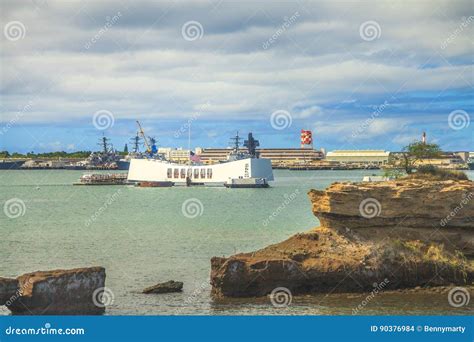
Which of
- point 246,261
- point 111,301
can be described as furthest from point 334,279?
point 111,301

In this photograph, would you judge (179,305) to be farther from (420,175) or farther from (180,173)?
(180,173)

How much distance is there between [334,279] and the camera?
21859 mm

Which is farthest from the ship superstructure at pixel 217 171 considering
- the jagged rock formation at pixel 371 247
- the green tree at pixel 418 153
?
the jagged rock formation at pixel 371 247

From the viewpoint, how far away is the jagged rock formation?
21641 mm

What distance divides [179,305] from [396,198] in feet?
23.9

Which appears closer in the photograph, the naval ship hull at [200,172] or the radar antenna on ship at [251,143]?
the naval ship hull at [200,172]

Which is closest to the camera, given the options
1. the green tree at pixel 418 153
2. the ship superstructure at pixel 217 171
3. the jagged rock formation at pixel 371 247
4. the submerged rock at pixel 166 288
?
the jagged rock formation at pixel 371 247

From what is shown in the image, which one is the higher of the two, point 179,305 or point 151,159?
point 151,159

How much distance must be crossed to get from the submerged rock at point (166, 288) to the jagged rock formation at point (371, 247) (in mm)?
1489

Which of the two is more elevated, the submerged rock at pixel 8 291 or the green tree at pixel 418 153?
the green tree at pixel 418 153

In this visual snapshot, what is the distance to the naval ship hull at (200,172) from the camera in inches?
3836

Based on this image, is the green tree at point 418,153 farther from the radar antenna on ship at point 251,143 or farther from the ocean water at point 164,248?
the radar antenna on ship at point 251,143

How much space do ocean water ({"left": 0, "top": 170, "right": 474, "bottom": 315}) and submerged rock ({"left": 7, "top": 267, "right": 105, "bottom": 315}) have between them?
50.3 inches

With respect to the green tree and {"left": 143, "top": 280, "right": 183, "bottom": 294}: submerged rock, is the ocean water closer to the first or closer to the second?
{"left": 143, "top": 280, "right": 183, "bottom": 294}: submerged rock
